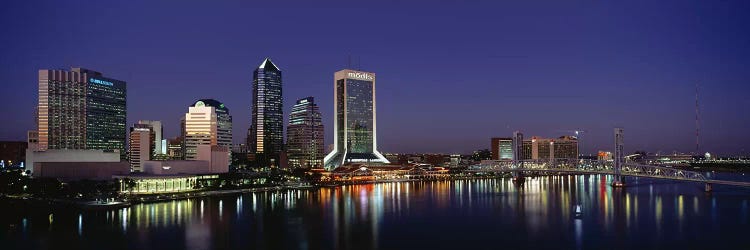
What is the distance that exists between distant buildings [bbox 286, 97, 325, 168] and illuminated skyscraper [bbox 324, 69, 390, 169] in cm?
2070

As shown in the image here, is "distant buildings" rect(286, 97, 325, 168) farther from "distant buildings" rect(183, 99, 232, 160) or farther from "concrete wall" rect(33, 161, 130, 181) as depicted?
"concrete wall" rect(33, 161, 130, 181)

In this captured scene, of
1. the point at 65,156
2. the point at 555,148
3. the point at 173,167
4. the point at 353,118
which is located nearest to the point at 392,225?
the point at 173,167

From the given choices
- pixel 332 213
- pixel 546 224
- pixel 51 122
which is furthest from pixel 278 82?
pixel 546 224

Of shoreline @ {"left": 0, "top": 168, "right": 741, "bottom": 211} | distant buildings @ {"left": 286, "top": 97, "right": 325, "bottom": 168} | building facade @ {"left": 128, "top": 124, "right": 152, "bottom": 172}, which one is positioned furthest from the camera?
distant buildings @ {"left": 286, "top": 97, "right": 325, "bottom": 168}

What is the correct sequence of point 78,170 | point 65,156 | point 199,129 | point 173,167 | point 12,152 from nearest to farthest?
point 78,170 < point 65,156 < point 173,167 < point 199,129 < point 12,152

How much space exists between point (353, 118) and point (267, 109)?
28.5m

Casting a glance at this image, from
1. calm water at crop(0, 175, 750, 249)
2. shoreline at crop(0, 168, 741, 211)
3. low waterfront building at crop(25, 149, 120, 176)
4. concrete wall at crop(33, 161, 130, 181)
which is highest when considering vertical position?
low waterfront building at crop(25, 149, 120, 176)

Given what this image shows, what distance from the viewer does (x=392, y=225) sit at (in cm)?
2573

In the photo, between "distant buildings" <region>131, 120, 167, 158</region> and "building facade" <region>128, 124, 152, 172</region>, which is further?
"distant buildings" <region>131, 120, 167, 158</region>

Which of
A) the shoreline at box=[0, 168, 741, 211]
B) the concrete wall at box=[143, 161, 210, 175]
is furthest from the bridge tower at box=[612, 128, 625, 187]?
the concrete wall at box=[143, 161, 210, 175]

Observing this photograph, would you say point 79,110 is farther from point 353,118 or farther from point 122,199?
point 122,199

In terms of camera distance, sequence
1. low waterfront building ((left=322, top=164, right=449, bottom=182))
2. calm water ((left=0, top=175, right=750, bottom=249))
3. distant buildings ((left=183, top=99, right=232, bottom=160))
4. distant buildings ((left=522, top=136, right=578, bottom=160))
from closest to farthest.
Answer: calm water ((left=0, top=175, right=750, bottom=249))
low waterfront building ((left=322, top=164, right=449, bottom=182))
distant buildings ((left=183, top=99, right=232, bottom=160))
distant buildings ((left=522, top=136, right=578, bottom=160))

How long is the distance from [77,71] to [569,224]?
202ft

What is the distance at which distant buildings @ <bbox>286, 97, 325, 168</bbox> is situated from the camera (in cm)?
9844
